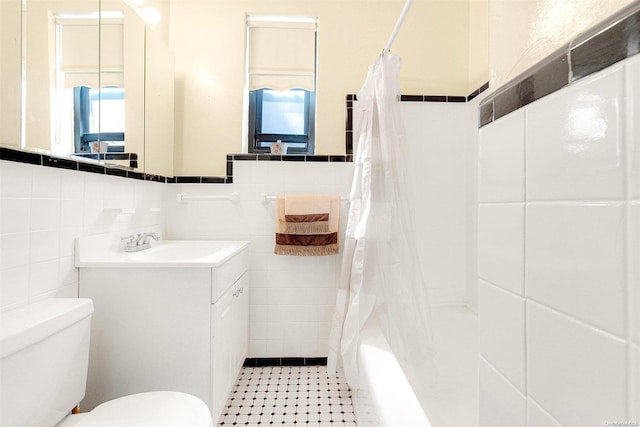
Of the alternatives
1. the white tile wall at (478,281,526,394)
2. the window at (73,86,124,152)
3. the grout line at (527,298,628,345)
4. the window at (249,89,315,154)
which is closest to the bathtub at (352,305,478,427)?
the white tile wall at (478,281,526,394)

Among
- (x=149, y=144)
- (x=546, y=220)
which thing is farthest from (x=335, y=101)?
(x=546, y=220)

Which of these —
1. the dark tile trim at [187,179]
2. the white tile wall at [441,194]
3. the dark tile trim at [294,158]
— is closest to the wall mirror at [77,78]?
the dark tile trim at [187,179]

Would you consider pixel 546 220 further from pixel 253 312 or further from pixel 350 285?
pixel 253 312

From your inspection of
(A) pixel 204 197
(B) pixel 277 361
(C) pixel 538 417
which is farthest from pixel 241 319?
(C) pixel 538 417

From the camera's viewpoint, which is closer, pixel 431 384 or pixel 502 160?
pixel 502 160

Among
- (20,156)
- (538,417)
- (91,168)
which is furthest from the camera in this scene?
(91,168)

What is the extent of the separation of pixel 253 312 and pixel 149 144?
1.25 m

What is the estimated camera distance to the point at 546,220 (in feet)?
1.33

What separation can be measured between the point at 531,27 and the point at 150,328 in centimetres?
154

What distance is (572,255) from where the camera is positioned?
0.37 meters

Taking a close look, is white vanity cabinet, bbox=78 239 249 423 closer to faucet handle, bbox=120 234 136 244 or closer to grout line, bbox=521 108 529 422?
faucet handle, bbox=120 234 136 244

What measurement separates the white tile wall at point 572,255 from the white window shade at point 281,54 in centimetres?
195

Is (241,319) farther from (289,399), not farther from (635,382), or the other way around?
(635,382)

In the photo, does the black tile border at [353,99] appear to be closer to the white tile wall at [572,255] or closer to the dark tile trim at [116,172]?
the dark tile trim at [116,172]
